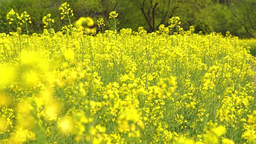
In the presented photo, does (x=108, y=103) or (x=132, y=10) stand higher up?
(x=132, y=10)

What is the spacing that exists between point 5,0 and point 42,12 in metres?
3.53

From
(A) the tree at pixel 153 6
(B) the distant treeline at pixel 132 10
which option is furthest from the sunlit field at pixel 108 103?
(A) the tree at pixel 153 6

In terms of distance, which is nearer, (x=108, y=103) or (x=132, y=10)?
(x=108, y=103)

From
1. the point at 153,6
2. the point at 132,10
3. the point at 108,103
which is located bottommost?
the point at 108,103

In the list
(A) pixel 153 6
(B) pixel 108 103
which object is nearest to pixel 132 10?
(A) pixel 153 6

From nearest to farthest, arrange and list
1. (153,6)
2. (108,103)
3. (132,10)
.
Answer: (108,103)
(153,6)
(132,10)

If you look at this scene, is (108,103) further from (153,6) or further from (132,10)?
(132,10)

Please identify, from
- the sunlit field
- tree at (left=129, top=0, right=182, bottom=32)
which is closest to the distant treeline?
tree at (left=129, top=0, right=182, bottom=32)

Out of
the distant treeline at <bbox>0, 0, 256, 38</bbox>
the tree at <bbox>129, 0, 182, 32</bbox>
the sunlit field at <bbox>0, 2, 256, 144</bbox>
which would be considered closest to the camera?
the sunlit field at <bbox>0, 2, 256, 144</bbox>

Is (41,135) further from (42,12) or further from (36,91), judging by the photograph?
(42,12)

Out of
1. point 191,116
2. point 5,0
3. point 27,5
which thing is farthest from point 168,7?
point 191,116

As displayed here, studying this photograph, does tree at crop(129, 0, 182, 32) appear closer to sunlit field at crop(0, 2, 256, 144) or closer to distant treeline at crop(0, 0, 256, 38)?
distant treeline at crop(0, 0, 256, 38)

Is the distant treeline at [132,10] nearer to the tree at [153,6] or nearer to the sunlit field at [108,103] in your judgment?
Result: the tree at [153,6]

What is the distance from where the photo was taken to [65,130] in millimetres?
2701
